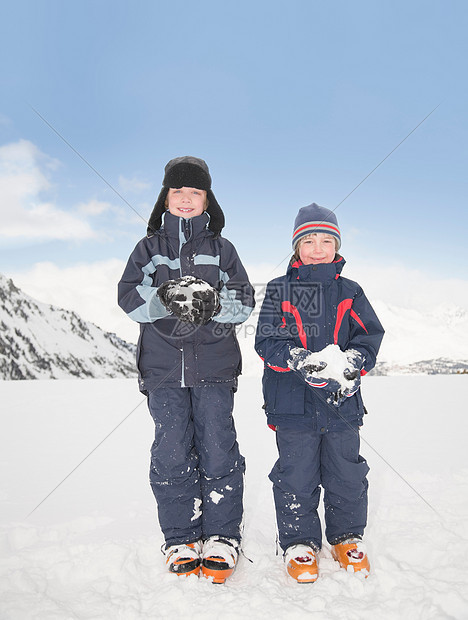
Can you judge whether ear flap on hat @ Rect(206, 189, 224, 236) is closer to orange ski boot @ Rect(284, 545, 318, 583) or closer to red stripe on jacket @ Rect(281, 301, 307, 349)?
red stripe on jacket @ Rect(281, 301, 307, 349)

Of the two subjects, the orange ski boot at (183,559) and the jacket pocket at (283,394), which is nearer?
the orange ski boot at (183,559)

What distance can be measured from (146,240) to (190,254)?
0.27m

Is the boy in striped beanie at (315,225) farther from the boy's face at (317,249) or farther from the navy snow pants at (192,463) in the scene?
the navy snow pants at (192,463)

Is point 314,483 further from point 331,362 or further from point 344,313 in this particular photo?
point 344,313

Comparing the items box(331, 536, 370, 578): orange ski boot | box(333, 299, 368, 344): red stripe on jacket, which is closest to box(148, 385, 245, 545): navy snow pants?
box(331, 536, 370, 578): orange ski boot

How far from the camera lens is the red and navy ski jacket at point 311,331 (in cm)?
232

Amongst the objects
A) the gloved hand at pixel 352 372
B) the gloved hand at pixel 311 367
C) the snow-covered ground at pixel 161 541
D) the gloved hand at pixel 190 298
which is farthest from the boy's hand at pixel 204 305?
the snow-covered ground at pixel 161 541

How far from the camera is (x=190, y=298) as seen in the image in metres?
2.19

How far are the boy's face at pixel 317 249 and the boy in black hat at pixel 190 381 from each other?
40cm

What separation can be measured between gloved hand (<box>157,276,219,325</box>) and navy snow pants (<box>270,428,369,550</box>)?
2.61ft

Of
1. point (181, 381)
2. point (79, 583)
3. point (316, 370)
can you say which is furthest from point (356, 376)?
point (79, 583)

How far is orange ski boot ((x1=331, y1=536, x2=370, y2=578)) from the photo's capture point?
7.14 feet

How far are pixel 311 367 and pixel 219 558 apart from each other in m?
1.10

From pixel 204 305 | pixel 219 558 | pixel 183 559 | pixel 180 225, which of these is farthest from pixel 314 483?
pixel 180 225
